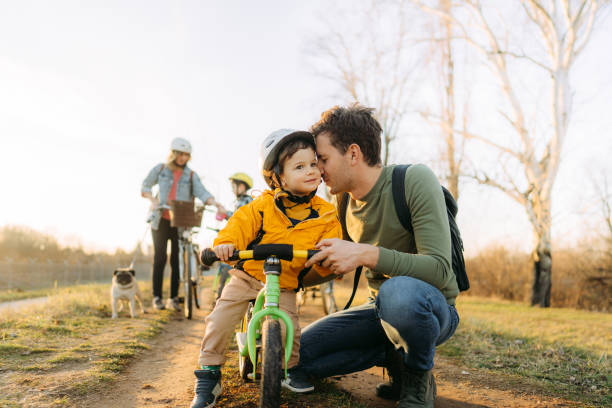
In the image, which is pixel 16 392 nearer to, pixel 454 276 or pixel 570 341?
pixel 454 276

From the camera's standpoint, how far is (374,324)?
8.80 feet

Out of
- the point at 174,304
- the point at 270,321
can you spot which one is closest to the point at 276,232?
the point at 270,321

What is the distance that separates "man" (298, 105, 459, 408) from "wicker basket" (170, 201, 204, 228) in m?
3.66

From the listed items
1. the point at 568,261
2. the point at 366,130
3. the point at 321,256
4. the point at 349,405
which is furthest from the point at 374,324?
the point at 568,261

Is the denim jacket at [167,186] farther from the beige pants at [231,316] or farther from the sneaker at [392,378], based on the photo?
the sneaker at [392,378]

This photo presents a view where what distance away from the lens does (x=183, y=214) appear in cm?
596

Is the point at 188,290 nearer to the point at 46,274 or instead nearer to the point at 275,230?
the point at 275,230

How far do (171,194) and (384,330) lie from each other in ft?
14.9

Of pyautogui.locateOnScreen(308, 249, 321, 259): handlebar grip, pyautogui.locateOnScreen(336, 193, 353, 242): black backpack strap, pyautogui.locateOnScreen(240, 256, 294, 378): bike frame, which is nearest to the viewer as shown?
pyautogui.locateOnScreen(240, 256, 294, 378): bike frame

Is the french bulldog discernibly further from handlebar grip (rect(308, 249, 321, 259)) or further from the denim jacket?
handlebar grip (rect(308, 249, 321, 259))

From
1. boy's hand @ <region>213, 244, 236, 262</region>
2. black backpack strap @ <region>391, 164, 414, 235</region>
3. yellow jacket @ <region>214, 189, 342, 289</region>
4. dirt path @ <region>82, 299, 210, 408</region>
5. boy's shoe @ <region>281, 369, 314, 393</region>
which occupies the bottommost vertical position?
dirt path @ <region>82, 299, 210, 408</region>

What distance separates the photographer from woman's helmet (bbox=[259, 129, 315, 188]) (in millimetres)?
2572

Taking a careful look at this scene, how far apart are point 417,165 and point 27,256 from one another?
37.3 meters

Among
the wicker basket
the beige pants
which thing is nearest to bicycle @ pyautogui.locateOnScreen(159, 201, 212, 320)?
the wicker basket
